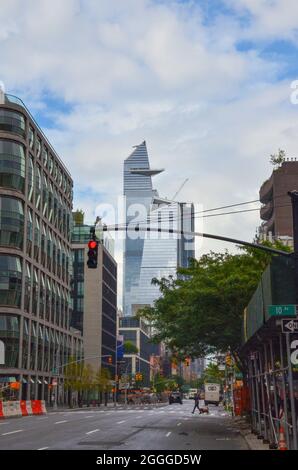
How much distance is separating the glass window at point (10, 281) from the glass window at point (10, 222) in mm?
1940

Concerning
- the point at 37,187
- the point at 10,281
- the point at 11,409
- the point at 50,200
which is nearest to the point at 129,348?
the point at 50,200

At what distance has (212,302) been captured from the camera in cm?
3303

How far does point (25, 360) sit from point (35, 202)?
2021 centimetres

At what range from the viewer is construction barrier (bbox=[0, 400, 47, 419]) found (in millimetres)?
46031

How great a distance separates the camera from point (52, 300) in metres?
91.0

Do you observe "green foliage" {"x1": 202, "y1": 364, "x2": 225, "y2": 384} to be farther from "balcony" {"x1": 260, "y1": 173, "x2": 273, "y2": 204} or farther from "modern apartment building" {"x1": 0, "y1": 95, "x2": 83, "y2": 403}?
"balcony" {"x1": 260, "y1": 173, "x2": 273, "y2": 204}

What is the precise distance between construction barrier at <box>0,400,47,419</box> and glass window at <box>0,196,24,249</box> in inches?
920

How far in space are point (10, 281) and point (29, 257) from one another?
6.50 meters

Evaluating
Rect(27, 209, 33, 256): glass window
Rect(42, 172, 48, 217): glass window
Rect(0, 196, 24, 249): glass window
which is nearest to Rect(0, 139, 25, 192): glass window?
Rect(0, 196, 24, 249): glass window

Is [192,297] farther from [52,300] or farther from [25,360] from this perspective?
[52,300]

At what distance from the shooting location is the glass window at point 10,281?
7275 cm
